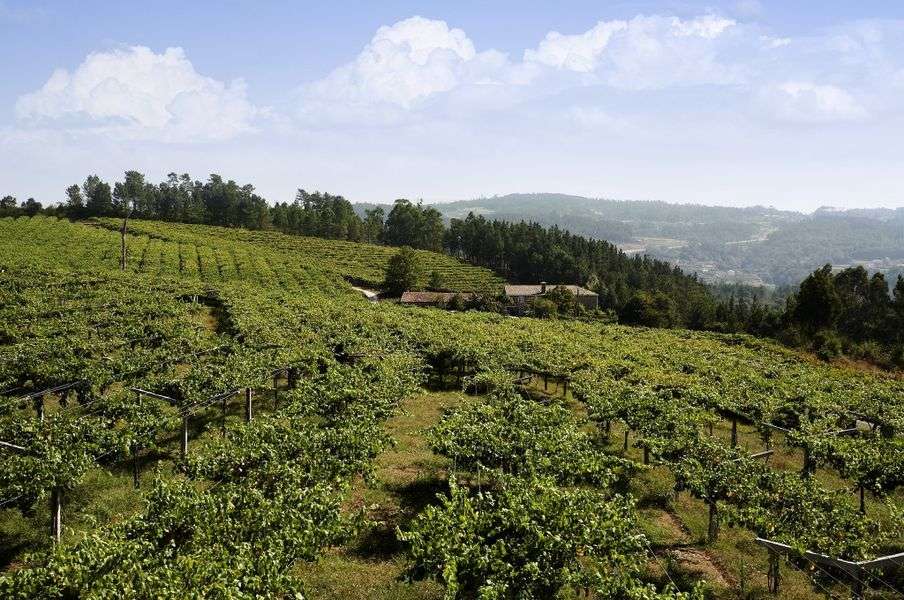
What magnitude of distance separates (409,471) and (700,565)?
1360 centimetres

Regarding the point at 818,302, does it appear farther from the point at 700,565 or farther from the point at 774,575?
the point at 774,575

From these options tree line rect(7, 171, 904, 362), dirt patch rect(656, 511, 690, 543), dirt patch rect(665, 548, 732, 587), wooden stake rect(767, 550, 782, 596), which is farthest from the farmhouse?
wooden stake rect(767, 550, 782, 596)

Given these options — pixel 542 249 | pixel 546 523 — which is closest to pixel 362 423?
pixel 546 523

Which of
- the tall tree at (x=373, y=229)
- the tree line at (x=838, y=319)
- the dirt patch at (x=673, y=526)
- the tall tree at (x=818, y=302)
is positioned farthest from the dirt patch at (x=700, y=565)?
the tall tree at (x=373, y=229)

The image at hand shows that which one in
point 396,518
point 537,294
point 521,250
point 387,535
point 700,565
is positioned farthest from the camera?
point 521,250

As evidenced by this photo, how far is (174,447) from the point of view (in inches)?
1099

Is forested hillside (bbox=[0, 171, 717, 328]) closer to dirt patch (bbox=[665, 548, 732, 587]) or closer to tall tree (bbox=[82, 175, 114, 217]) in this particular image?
tall tree (bbox=[82, 175, 114, 217])

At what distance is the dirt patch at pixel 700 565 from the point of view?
1938 cm

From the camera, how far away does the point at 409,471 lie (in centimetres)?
2683

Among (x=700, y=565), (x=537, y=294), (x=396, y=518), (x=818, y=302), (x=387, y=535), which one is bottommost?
(x=700, y=565)

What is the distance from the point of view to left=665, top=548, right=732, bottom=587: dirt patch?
19.4 metres

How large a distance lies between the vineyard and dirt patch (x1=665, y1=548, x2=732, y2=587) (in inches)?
3.5

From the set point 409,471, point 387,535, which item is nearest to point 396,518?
point 387,535

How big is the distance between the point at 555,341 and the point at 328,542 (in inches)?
1598
